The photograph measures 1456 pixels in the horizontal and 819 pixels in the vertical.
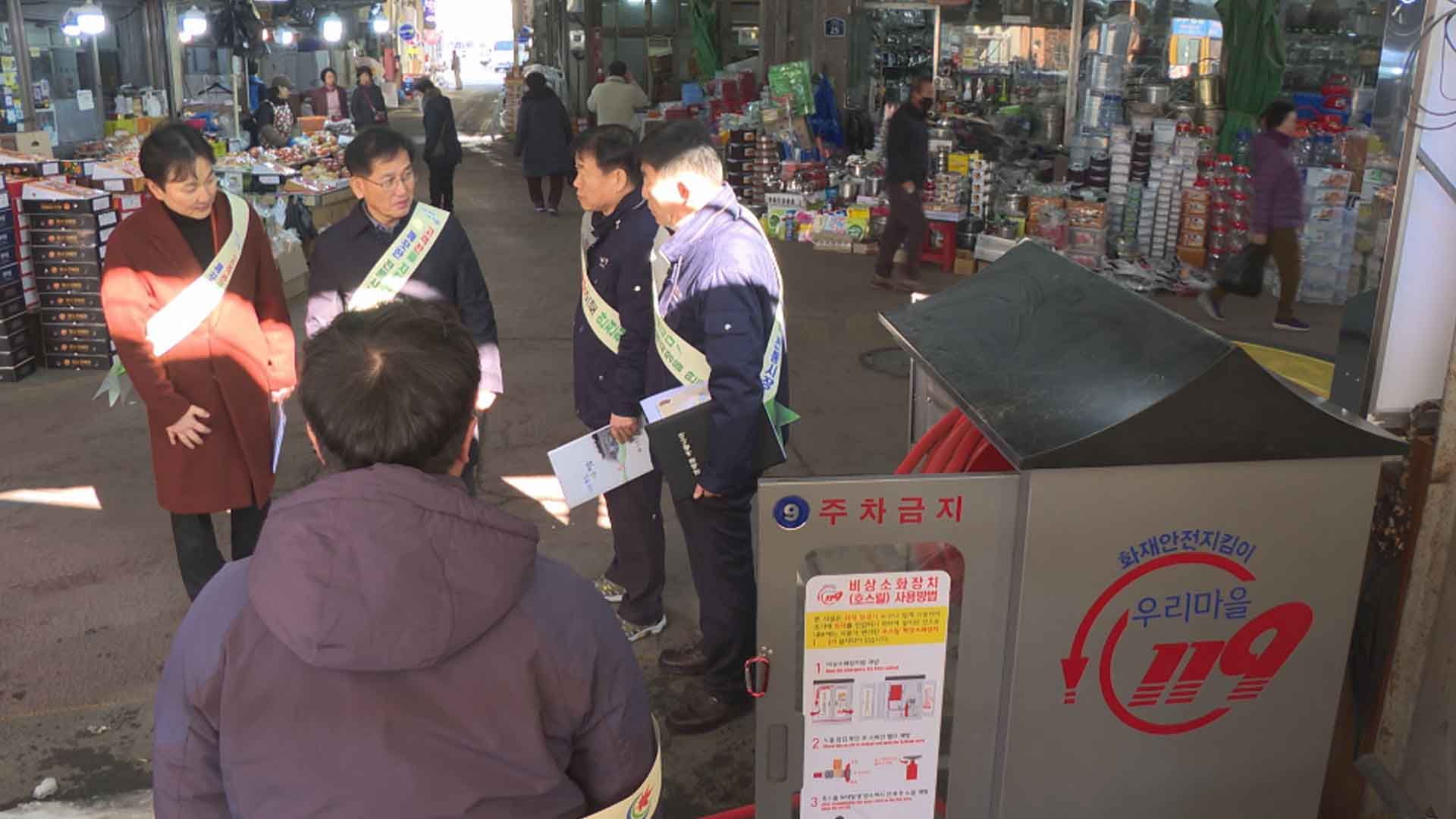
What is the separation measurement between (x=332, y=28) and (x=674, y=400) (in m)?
25.8

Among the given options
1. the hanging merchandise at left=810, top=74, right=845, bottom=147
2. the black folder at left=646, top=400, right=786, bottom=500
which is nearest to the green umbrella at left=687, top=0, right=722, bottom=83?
the hanging merchandise at left=810, top=74, right=845, bottom=147

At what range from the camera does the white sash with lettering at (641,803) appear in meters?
1.60

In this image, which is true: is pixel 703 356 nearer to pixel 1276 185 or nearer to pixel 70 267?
pixel 70 267

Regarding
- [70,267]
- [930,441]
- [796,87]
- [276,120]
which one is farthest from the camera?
[276,120]

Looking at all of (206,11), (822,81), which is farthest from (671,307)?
(206,11)

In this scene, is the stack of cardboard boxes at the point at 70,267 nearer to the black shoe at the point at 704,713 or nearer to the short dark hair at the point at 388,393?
the black shoe at the point at 704,713

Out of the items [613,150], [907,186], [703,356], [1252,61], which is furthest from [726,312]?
[1252,61]

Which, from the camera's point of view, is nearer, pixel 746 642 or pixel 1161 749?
pixel 1161 749

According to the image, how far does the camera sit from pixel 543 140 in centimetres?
1324

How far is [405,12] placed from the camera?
43.2m

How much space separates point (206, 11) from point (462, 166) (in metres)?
4.47

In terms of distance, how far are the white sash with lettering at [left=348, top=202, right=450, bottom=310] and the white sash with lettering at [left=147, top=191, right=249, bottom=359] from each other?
418 mm

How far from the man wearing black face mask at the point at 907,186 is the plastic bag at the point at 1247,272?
227 centimetres

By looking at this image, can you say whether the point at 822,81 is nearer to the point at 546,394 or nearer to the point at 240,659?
the point at 546,394
